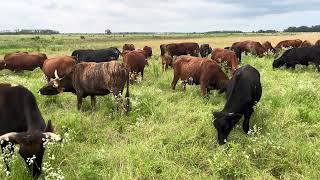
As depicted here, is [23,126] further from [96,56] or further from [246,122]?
[96,56]

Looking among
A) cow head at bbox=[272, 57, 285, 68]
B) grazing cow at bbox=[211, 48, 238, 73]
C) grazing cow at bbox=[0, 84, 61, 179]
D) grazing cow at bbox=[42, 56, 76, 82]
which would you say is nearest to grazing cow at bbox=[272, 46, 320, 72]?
cow head at bbox=[272, 57, 285, 68]

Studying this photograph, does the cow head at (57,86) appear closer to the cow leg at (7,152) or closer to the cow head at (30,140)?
the cow leg at (7,152)

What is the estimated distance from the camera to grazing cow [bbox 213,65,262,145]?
315 inches

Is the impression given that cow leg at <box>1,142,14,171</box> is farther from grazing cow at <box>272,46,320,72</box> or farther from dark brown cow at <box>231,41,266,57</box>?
dark brown cow at <box>231,41,266,57</box>

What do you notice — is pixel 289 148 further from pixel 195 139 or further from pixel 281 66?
pixel 281 66

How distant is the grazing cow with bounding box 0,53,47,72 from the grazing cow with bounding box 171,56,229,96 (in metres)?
9.65

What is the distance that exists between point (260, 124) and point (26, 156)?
521 cm

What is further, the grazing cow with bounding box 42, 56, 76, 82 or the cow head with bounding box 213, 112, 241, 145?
the grazing cow with bounding box 42, 56, 76, 82

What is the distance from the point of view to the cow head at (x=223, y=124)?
26.1ft

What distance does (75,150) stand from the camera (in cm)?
800

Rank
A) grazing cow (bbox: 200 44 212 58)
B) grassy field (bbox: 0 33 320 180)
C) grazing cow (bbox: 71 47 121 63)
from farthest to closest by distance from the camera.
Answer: grazing cow (bbox: 200 44 212 58)
grazing cow (bbox: 71 47 121 63)
grassy field (bbox: 0 33 320 180)

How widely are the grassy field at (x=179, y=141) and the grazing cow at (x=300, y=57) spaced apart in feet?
23.0

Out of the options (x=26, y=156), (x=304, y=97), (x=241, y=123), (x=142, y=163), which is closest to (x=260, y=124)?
(x=241, y=123)

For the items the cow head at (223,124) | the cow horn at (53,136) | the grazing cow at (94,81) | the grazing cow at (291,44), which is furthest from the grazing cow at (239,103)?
the grazing cow at (291,44)
